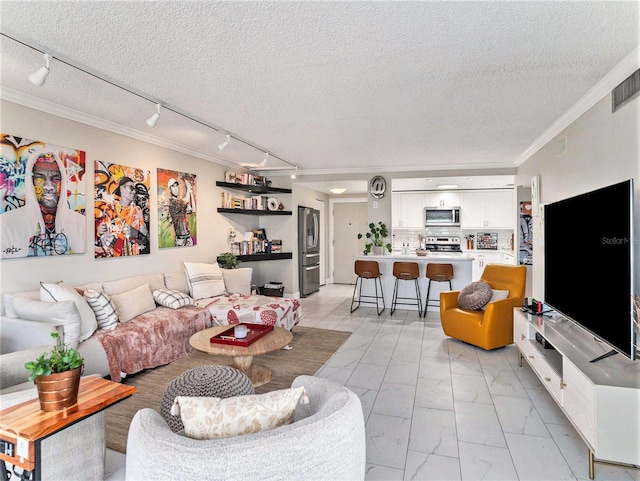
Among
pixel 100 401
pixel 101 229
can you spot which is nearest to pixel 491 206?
pixel 101 229

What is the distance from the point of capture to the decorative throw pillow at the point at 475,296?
4121mm

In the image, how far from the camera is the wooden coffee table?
2887 millimetres

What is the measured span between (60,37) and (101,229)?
6.77 ft

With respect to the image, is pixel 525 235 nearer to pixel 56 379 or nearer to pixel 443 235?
pixel 443 235

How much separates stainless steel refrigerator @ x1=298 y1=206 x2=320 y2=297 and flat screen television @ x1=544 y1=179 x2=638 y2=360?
4.65 meters

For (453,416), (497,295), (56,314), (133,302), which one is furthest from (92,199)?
(497,295)

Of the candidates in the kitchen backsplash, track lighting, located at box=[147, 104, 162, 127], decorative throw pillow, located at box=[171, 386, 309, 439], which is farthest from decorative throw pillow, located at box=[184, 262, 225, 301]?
the kitchen backsplash

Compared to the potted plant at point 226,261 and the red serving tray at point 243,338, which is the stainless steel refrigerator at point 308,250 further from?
the red serving tray at point 243,338

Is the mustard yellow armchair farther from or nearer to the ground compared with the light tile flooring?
farther from the ground

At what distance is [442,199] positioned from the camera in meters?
7.74

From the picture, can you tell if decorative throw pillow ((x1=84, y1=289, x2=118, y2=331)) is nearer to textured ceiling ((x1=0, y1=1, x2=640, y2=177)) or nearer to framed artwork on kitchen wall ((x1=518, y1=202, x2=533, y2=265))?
textured ceiling ((x1=0, y1=1, x2=640, y2=177))

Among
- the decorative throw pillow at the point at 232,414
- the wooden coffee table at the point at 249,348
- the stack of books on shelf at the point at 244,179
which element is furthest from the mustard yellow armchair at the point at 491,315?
the stack of books on shelf at the point at 244,179

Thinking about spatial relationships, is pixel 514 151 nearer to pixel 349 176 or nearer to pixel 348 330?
pixel 349 176

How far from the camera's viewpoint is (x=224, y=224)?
5758 mm
